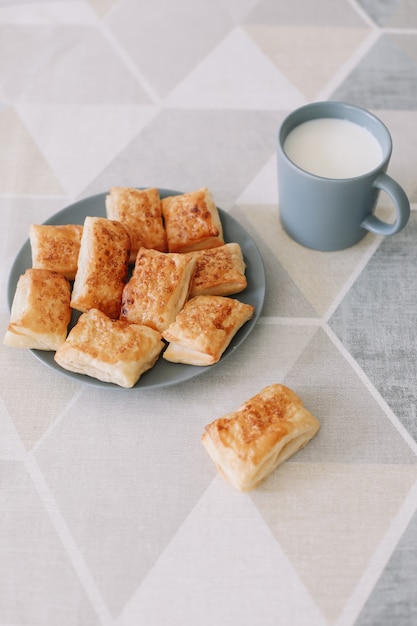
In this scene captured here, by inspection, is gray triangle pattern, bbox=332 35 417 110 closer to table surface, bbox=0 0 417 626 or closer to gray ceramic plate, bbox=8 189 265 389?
table surface, bbox=0 0 417 626

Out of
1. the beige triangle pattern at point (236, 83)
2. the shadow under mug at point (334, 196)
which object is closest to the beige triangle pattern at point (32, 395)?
the shadow under mug at point (334, 196)

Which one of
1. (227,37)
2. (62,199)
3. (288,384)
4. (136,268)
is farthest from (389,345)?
(227,37)

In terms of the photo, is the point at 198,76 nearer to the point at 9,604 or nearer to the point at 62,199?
the point at 62,199

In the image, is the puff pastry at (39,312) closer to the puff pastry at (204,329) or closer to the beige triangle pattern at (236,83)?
the puff pastry at (204,329)

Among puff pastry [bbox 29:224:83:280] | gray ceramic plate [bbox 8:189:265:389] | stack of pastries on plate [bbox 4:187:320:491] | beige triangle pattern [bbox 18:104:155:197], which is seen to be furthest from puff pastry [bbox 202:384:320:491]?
beige triangle pattern [bbox 18:104:155:197]

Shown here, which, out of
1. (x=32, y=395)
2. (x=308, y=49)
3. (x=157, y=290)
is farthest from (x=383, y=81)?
(x=32, y=395)
